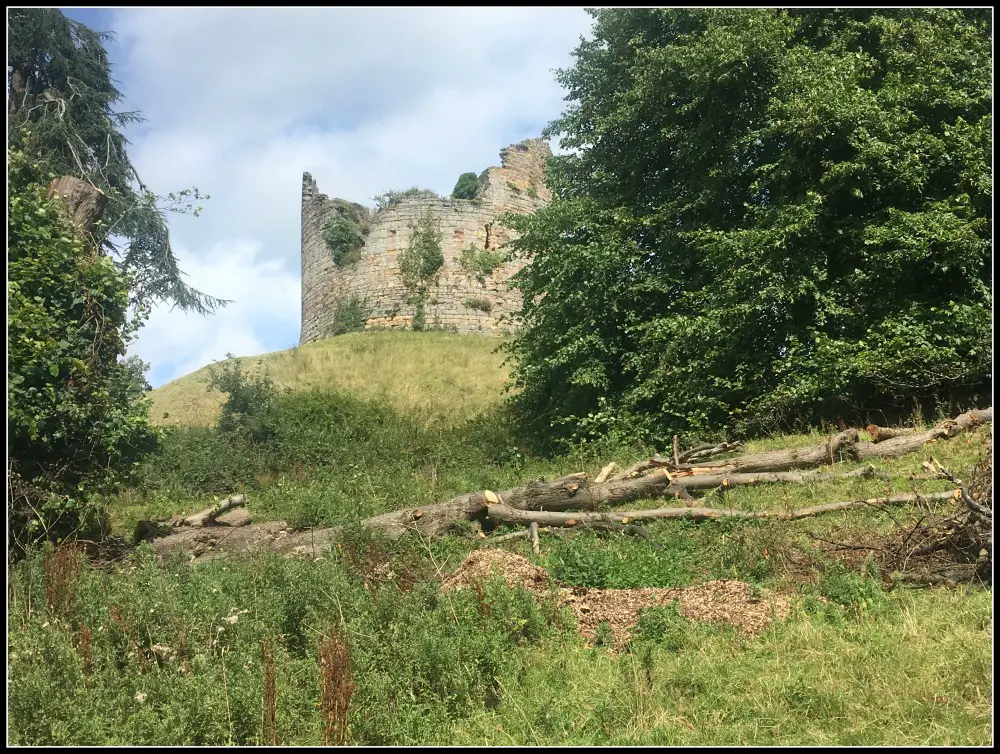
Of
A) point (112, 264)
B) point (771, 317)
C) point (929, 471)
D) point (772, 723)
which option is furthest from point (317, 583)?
point (771, 317)

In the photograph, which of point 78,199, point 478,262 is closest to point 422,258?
point 478,262

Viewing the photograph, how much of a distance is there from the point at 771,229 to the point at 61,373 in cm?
933

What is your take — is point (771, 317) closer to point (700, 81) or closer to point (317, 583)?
point (700, 81)

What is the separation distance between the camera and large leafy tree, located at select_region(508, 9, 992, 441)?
1095 centimetres

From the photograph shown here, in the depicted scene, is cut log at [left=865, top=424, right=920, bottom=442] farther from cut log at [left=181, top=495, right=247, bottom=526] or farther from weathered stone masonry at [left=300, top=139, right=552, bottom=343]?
weathered stone masonry at [left=300, top=139, right=552, bottom=343]

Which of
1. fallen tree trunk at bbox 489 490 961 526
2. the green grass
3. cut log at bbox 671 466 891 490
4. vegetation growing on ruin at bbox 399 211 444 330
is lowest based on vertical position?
the green grass

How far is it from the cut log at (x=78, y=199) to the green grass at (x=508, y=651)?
15.4ft

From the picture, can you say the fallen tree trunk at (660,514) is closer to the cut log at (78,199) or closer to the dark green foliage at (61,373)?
the dark green foliage at (61,373)

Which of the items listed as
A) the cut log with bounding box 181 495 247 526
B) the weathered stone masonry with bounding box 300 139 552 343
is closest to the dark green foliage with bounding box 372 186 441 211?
the weathered stone masonry with bounding box 300 139 552 343

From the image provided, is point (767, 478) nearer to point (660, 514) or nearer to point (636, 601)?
point (660, 514)

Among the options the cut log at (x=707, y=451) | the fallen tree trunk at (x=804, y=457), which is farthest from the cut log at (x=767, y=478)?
the cut log at (x=707, y=451)

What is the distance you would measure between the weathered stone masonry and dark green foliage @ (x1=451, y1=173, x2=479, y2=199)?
527mm

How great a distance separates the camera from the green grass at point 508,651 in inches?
154

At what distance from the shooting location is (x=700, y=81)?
506 inches
